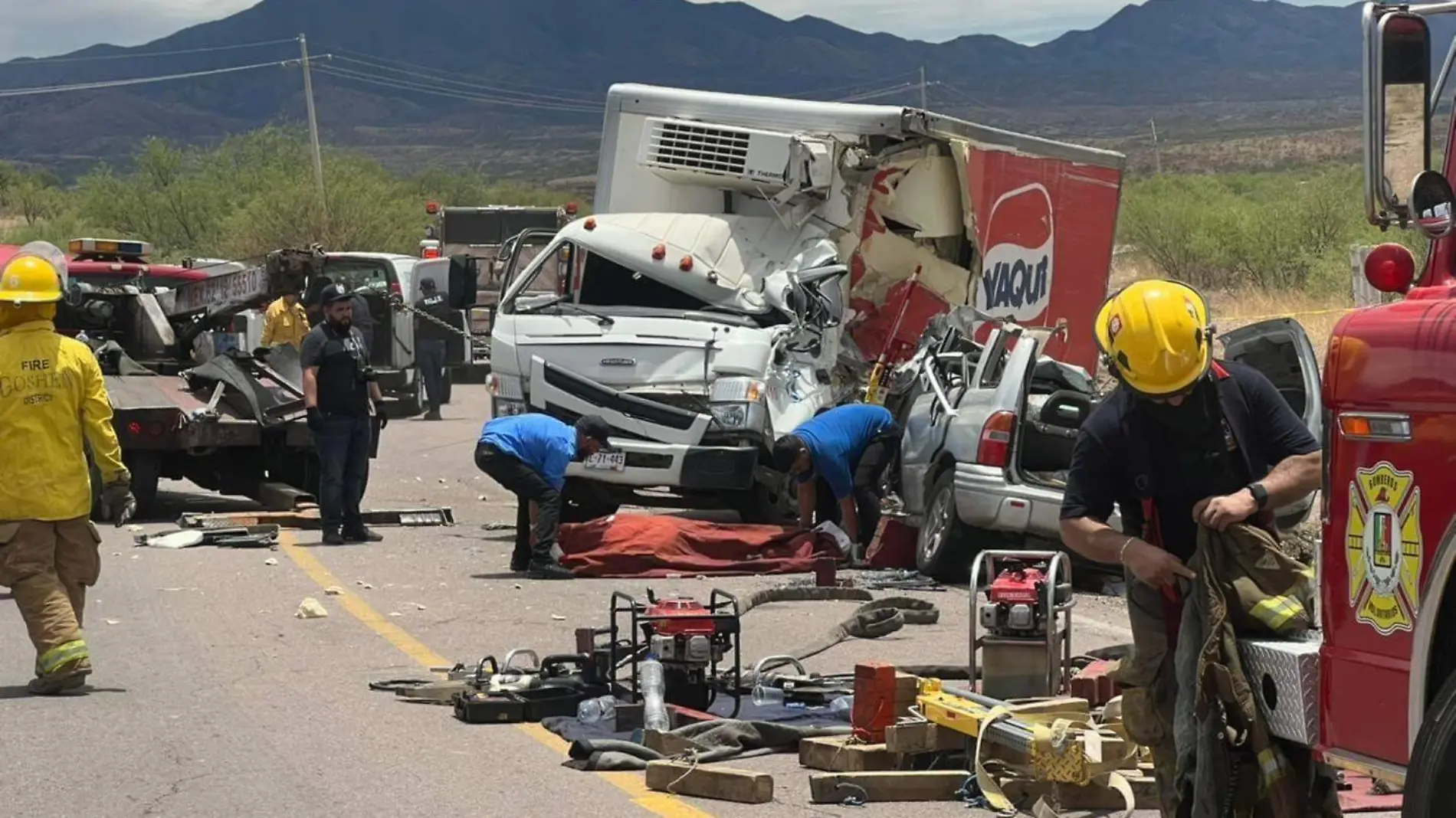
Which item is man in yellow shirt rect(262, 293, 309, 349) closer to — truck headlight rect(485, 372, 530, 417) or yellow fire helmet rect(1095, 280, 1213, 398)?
truck headlight rect(485, 372, 530, 417)

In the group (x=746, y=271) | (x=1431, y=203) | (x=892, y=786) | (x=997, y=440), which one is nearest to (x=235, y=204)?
(x=746, y=271)

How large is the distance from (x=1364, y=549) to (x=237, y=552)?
1173cm

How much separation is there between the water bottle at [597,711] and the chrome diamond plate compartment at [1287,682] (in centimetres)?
350

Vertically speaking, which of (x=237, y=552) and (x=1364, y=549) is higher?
(x=1364, y=549)

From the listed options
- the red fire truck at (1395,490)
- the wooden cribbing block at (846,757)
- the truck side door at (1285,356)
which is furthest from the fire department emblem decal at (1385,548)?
the truck side door at (1285,356)

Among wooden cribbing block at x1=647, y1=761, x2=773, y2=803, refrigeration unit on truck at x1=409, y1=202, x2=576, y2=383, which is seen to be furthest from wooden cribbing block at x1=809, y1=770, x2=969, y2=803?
refrigeration unit on truck at x1=409, y1=202, x2=576, y2=383

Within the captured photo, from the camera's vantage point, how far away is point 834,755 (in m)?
7.71

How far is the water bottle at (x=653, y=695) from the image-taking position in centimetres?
830

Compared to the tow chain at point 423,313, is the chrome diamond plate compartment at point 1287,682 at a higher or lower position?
higher

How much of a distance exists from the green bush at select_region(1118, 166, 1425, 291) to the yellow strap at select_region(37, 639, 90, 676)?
2489 cm

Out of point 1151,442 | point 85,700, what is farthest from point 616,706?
point 1151,442

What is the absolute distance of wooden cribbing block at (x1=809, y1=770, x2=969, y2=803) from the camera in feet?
24.1

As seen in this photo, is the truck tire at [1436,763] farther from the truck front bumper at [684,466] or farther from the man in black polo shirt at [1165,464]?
the truck front bumper at [684,466]

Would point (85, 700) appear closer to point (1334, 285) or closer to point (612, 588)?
point (612, 588)
